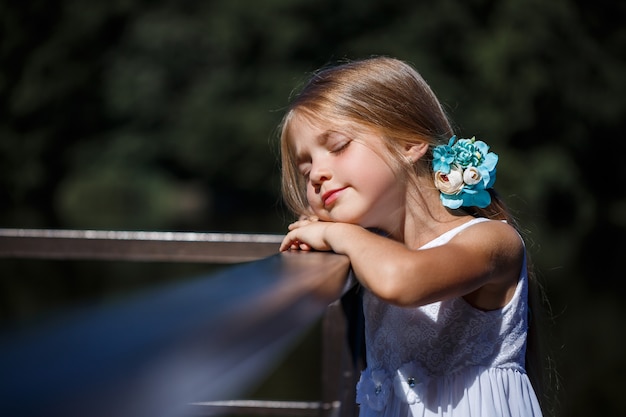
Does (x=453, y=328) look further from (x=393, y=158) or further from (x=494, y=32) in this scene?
(x=494, y=32)

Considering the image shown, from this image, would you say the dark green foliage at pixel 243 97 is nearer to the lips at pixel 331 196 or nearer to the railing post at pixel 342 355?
the railing post at pixel 342 355

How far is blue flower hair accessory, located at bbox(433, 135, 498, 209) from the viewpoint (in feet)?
5.79

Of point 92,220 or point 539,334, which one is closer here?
point 539,334

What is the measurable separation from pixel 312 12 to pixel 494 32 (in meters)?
6.24

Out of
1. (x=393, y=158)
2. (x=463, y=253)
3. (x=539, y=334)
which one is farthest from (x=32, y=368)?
(x=539, y=334)

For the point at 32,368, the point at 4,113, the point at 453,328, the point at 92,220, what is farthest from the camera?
the point at 4,113

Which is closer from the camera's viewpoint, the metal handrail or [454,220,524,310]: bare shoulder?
[454,220,524,310]: bare shoulder

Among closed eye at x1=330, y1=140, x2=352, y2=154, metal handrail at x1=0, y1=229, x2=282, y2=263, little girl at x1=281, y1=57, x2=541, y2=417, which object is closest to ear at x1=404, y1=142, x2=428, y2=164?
little girl at x1=281, y1=57, x2=541, y2=417

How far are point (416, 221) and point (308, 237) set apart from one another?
0.34 m

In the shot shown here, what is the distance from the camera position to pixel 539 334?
1.84m

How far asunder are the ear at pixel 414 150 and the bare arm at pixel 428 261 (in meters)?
0.19

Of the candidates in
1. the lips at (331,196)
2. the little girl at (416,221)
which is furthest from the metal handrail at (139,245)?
the lips at (331,196)

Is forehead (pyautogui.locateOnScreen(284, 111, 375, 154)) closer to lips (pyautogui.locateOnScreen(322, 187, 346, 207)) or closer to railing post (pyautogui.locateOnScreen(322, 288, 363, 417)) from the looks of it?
lips (pyautogui.locateOnScreen(322, 187, 346, 207))

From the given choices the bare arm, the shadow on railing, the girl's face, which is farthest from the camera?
the girl's face
